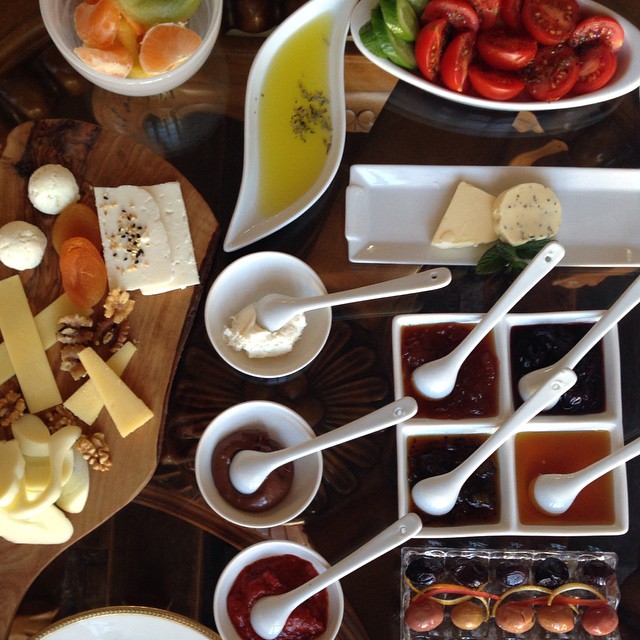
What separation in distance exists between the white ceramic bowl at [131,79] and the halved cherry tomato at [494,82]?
60 centimetres

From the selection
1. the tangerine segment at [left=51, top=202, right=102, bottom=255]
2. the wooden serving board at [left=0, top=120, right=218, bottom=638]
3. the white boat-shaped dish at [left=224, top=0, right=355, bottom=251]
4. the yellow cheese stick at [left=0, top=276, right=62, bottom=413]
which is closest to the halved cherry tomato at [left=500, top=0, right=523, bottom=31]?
the white boat-shaped dish at [left=224, top=0, right=355, bottom=251]

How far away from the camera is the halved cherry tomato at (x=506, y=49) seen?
1523 millimetres

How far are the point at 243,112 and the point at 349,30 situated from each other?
1.06ft

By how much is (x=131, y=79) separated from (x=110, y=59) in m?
0.06

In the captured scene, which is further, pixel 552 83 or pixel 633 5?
pixel 633 5

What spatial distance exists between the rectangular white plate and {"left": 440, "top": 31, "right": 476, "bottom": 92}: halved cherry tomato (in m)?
0.19

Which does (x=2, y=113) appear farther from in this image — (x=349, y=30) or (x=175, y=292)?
(x=349, y=30)

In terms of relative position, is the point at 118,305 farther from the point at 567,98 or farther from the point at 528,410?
the point at 567,98

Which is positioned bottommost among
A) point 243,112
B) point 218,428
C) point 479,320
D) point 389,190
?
point 218,428

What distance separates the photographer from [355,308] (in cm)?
161

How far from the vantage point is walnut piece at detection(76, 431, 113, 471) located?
148cm

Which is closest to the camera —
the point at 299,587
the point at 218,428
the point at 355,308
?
the point at 299,587

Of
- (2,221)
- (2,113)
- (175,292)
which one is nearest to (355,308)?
(175,292)

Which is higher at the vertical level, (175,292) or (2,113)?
(2,113)
